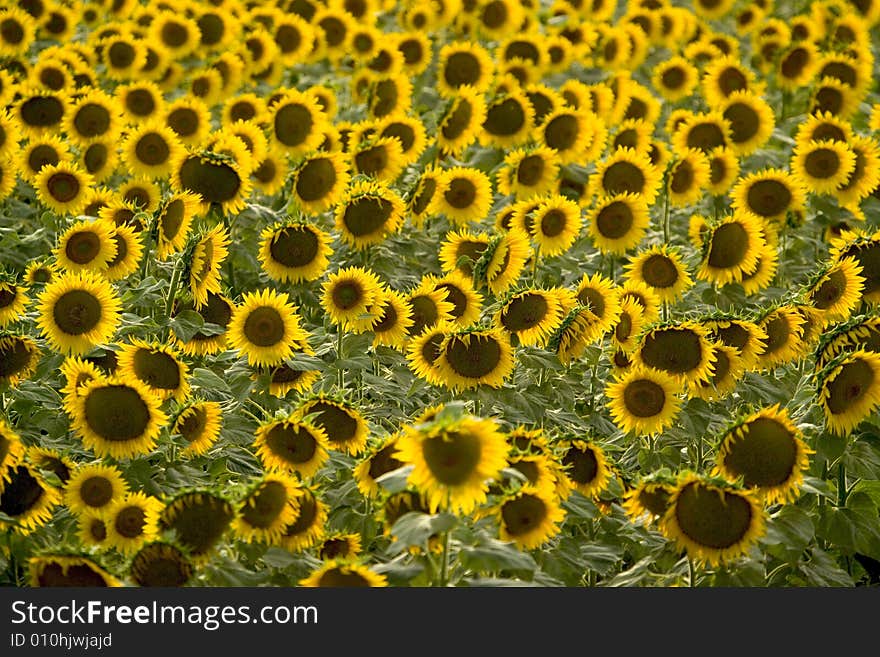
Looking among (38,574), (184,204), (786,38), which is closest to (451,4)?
(786,38)

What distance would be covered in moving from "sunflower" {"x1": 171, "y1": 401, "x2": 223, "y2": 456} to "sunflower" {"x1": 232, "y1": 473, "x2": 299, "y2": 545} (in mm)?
805

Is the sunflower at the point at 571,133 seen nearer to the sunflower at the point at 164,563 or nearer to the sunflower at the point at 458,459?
the sunflower at the point at 458,459

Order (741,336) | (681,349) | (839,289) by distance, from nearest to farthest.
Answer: (681,349), (741,336), (839,289)

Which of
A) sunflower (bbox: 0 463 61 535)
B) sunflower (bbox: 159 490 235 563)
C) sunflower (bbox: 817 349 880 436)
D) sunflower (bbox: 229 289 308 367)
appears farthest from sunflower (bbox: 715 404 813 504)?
sunflower (bbox: 0 463 61 535)

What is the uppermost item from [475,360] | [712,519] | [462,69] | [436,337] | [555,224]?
[462,69]

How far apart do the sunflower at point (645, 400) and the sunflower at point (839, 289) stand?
70 centimetres

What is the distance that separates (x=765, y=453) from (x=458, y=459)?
100cm

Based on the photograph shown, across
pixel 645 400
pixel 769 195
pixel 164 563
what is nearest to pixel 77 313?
pixel 164 563

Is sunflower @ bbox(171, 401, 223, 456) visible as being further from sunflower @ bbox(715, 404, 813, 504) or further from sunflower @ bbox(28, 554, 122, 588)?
sunflower @ bbox(715, 404, 813, 504)

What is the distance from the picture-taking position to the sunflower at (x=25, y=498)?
11.7ft

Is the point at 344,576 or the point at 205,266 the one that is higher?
the point at 205,266

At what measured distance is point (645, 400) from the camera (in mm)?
4129

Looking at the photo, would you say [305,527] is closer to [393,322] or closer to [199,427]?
[199,427]

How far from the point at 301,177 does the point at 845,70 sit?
372 cm
